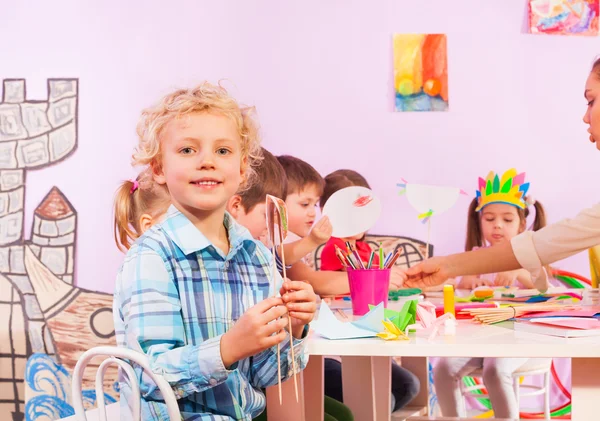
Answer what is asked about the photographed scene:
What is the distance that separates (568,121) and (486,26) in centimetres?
51

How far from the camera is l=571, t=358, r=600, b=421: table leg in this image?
1288 mm

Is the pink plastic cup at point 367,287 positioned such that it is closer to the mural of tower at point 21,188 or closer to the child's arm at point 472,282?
the child's arm at point 472,282

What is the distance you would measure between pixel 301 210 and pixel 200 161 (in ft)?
5.35

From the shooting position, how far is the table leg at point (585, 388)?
50.7 inches

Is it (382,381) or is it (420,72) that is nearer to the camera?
(382,381)

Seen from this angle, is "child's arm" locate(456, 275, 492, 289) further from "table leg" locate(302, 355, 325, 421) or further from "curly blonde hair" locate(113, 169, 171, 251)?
"table leg" locate(302, 355, 325, 421)

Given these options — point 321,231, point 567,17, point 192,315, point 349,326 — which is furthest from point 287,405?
point 567,17

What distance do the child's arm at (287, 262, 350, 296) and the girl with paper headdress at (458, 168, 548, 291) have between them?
88 centimetres

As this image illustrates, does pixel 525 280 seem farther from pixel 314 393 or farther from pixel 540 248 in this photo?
pixel 314 393

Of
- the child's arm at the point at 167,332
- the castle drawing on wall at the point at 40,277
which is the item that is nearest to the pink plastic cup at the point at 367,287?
the child's arm at the point at 167,332

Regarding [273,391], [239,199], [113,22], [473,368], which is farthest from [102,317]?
[273,391]

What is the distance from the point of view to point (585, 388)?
51.0 inches

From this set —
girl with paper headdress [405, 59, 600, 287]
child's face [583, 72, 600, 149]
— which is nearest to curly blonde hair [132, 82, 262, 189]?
girl with paper headdress [405, 59, 600, 287]

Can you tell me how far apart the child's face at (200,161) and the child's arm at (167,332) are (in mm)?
132
